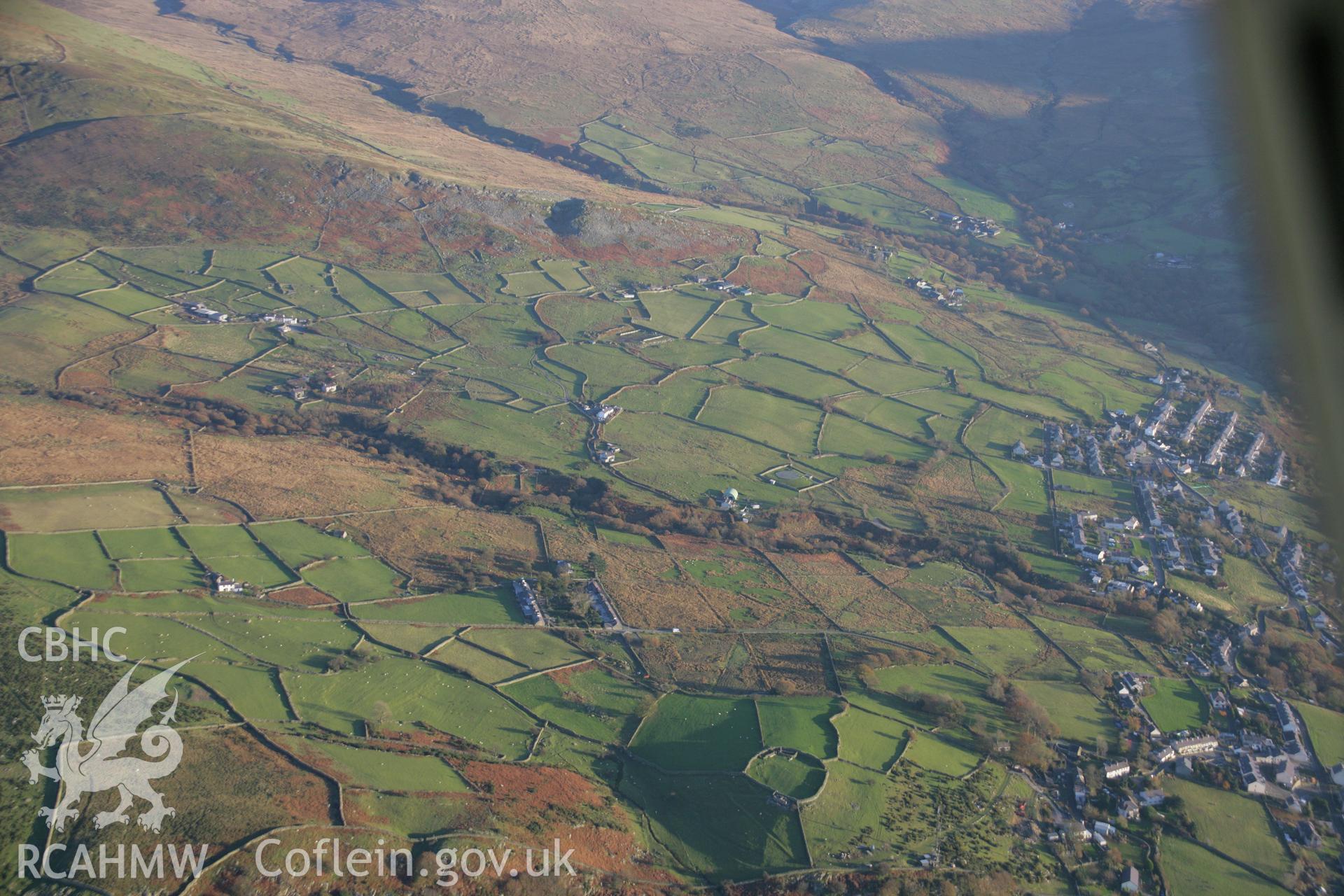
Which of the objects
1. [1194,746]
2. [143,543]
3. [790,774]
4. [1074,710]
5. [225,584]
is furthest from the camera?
[143,543]

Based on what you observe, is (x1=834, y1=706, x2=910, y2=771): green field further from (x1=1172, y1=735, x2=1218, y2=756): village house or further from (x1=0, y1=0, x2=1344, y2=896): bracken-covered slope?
(x1=1172, y1=735, x2=1218, y2=756): village house

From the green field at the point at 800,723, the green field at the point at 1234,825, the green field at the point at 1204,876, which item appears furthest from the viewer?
the green field at the point at 800,723

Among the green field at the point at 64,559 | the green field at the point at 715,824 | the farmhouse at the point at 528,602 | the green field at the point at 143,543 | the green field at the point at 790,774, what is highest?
the green field at the point at 790,774

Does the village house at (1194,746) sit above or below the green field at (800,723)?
above

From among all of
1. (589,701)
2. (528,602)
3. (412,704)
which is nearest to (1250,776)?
(589,701)

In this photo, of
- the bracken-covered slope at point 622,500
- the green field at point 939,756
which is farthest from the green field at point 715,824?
the green field at point 939,756

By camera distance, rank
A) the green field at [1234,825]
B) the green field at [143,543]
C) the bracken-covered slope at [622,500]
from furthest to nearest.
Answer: the green field at [143,543] → the green field at [1234,825] → the bracken-covered slope at [622,500]

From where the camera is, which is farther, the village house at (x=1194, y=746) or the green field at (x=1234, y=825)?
the village house at (x=1194, y=746)

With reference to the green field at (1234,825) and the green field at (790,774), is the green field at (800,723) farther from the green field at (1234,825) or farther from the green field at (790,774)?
the green field at (1234,825)

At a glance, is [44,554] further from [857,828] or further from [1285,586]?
[1285,586]

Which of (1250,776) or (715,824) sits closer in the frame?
(715,824)

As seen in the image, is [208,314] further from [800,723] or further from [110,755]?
[800,723]
